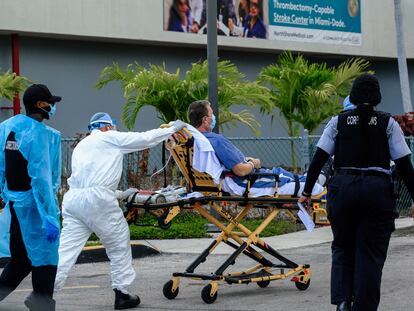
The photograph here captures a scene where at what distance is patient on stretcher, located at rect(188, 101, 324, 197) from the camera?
370 inches

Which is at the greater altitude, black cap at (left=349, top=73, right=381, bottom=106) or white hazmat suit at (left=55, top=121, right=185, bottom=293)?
black cap at (left=349, top=73, right=381, bottom=106)

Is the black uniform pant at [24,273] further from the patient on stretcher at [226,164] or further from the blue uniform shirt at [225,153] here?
the blue uniform shirt at [225,153]

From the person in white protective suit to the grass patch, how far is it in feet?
17.3

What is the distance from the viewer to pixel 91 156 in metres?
9.20

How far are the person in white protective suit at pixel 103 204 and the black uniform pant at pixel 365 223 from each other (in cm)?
216

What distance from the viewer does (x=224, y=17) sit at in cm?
2744

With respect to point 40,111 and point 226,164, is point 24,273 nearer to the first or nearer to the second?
point 40,111

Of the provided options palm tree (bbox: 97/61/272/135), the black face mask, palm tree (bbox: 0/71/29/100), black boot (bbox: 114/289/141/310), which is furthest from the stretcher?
palm tree (bbox: 0/71/29/100)

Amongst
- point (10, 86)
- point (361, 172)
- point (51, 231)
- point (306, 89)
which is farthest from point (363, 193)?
point (306, 89)

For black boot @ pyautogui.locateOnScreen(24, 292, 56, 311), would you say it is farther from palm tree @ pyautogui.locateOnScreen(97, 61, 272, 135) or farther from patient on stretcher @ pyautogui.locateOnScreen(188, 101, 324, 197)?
palm tree @ pyautogui.locateOnScreen(97, 61, 272, 135)

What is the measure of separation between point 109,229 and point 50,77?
659 inches

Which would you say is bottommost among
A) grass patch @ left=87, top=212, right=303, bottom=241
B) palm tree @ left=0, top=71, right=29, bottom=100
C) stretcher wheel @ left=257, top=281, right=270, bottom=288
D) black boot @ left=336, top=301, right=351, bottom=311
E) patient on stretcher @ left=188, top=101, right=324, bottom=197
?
grass patch @ left=87, top=212, right=303, bottom=241

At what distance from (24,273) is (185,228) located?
28.7 ft

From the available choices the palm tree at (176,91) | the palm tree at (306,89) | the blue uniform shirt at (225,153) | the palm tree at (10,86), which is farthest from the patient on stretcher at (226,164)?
the palm tree at (306,89)
